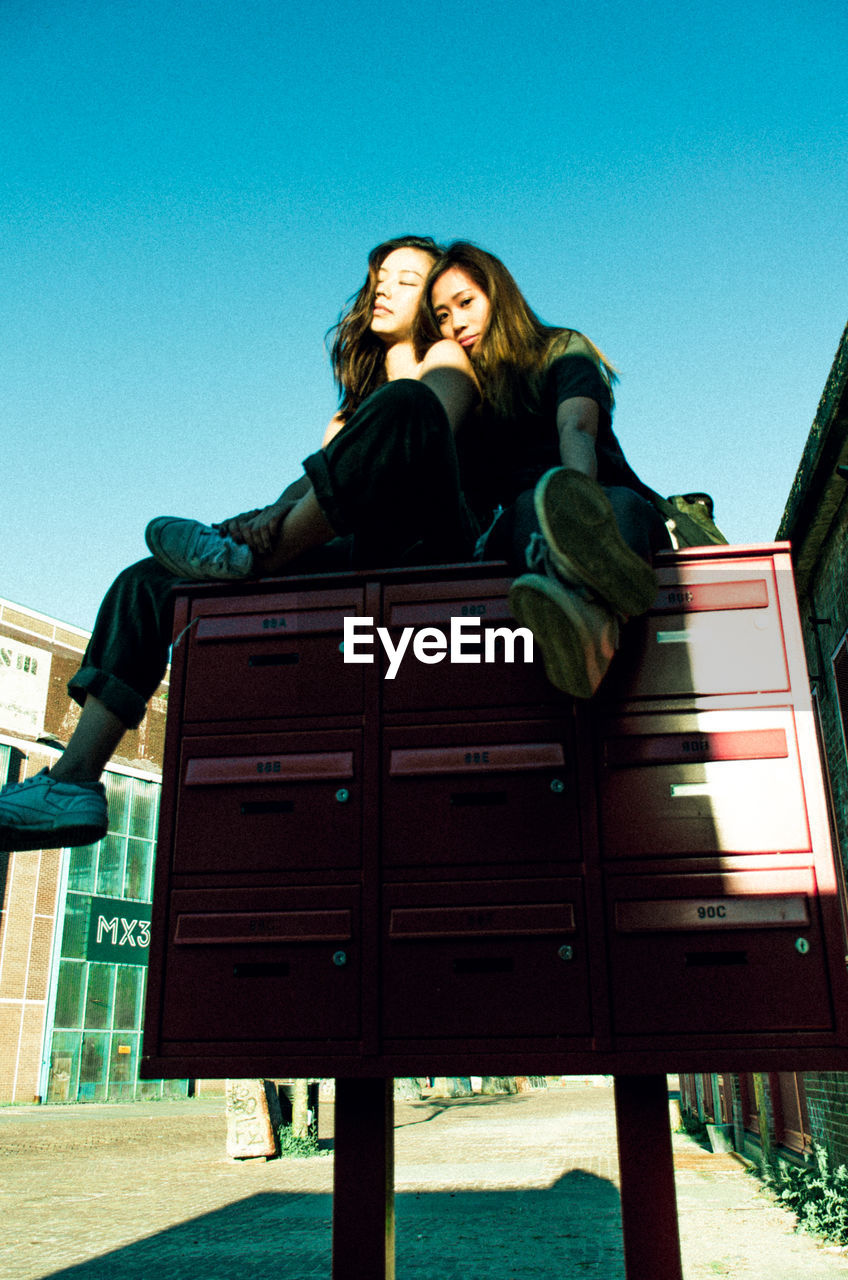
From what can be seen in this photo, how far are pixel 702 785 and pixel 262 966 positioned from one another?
39.6 inches

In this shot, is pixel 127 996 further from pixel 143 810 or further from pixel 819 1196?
pixel 819 1196

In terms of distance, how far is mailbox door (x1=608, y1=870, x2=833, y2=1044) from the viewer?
6.76ft

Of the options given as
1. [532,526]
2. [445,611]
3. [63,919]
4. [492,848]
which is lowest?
[492,848]

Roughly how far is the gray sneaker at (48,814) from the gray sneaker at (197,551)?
0.58 m

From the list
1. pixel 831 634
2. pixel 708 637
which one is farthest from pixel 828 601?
pixel 708 637

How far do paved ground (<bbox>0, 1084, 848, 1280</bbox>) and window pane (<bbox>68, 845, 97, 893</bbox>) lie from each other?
6.83 meters

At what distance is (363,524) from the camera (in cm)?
249

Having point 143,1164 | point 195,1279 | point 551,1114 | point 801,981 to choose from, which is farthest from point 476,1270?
point 551,1114

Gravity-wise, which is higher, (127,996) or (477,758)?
(477,758)

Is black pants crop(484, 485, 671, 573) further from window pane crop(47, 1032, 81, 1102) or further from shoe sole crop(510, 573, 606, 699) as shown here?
window pane crop(47, 1032, 81, 1102)

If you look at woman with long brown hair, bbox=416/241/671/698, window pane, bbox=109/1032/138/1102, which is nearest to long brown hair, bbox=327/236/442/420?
woman with long brown hair, bbox=416/241/671/698

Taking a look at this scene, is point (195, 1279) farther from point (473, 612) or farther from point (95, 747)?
point (473, 612)

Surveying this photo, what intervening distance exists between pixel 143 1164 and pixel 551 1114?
378 inches

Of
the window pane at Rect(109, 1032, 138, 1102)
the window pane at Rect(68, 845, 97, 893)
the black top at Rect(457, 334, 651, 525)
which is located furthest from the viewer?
the window pane at Rect(109, 1032, 138, 1102)
